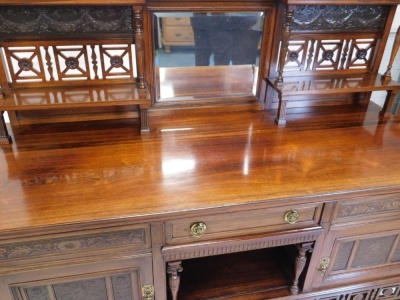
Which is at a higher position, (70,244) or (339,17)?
(339,17)

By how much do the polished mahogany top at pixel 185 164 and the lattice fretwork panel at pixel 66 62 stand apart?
162 mm

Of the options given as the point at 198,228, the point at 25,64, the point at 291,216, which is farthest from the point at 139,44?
the point at 291,216

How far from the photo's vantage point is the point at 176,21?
1.20 metres

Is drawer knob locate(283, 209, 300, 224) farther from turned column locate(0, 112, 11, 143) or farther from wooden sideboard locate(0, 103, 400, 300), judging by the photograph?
turned column locate(0, 112, 11, 143)

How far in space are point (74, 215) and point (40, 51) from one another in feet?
1.92

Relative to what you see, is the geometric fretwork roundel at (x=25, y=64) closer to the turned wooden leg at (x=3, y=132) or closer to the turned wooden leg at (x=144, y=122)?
the turned wooden leg at (x=3, y=132)

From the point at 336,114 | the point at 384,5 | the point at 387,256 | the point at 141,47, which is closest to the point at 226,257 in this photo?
the point at 387,256

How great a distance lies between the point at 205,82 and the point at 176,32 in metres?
0.22

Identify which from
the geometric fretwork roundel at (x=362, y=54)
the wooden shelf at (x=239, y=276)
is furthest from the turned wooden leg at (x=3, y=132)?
the geometric fretwork roundel at (x=362, y=54)

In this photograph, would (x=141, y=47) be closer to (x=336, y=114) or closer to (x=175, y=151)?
(x=175, y=151)

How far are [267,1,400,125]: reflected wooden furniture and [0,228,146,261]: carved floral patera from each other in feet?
2.23

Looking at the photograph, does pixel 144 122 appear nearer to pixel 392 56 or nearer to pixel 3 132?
pixel 3 132

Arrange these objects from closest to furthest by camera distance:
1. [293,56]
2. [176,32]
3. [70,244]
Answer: [70,244], [176,32], [293,56]

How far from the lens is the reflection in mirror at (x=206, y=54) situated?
122 centimetres
